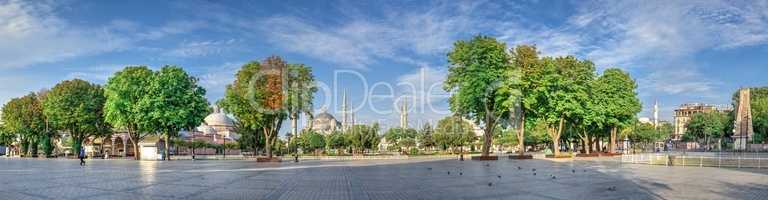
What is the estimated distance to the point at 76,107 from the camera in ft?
217

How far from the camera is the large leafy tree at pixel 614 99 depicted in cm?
5478

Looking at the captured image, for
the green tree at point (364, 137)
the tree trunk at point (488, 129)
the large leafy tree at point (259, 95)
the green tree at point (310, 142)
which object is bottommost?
the green tree at point (310, 142)

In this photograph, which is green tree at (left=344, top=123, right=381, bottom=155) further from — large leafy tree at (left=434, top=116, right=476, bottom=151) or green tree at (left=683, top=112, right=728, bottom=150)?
green tree at (left=683, top=112, right=728, bottom=150)

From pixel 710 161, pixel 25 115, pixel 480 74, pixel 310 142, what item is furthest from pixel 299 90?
pixel 310 142

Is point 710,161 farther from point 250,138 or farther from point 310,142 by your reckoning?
point 310,142

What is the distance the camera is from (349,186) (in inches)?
751

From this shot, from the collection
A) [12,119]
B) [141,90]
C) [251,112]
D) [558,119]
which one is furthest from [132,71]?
[558,119]

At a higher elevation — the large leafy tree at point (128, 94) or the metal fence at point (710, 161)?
the large leafy tree at point (128, 94)

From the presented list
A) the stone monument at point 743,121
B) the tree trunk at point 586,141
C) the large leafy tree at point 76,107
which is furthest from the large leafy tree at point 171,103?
the stone monument at point 743,121

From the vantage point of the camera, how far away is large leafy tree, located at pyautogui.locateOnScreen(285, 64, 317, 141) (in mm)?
46750

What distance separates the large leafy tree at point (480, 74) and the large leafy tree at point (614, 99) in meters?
11.8

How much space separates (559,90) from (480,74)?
9042 millimetres

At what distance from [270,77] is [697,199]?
36.2 meters

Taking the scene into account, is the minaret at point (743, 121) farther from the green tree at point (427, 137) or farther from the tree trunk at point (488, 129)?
the green tree at point (427, 137)
